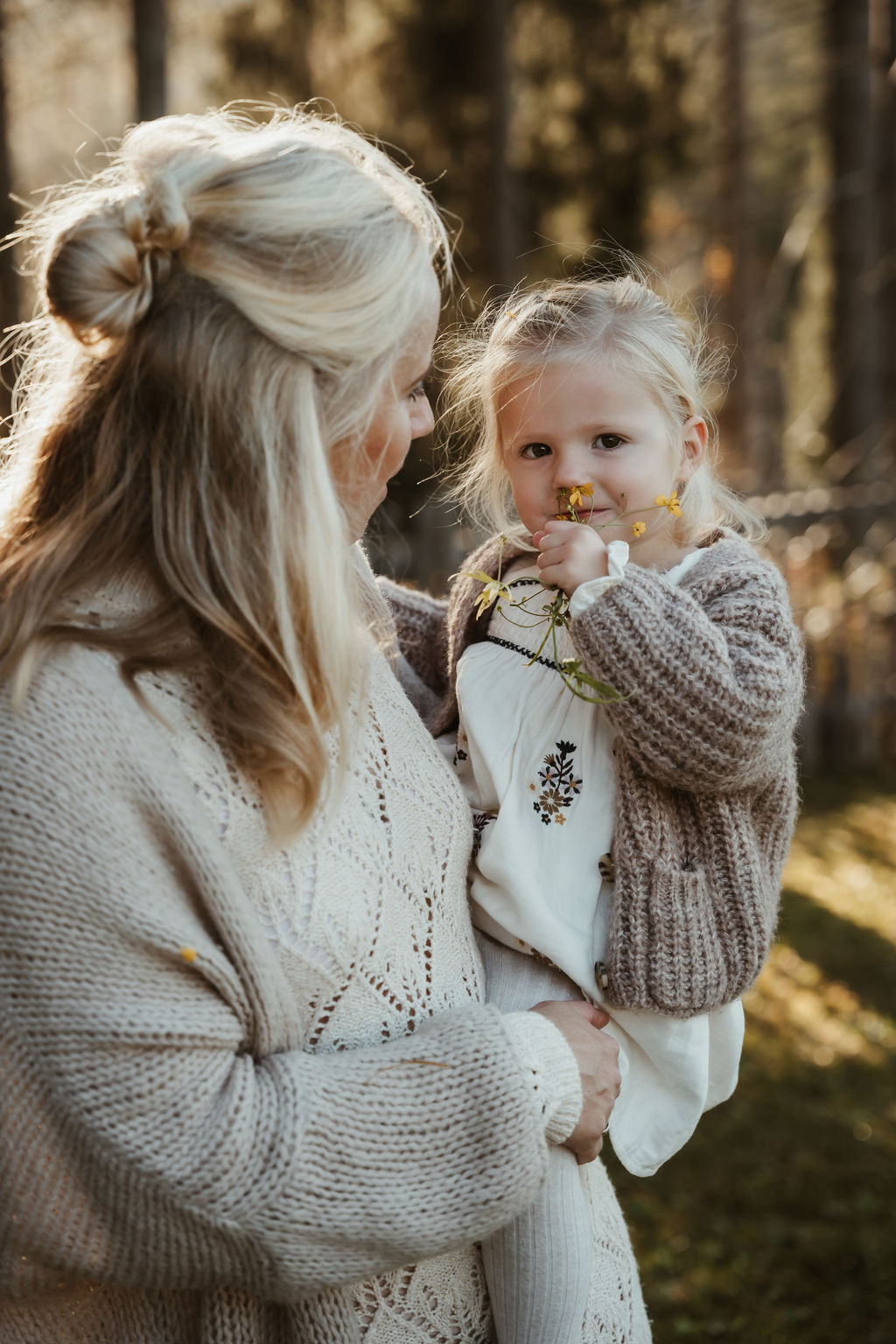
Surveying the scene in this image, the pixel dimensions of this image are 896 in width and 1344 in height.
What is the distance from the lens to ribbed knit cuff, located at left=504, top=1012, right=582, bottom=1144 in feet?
4.47

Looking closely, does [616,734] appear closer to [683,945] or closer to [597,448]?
[683,945]

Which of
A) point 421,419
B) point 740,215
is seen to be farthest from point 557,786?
point 740,215

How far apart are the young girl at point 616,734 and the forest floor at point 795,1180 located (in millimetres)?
1619

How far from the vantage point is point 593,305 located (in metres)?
1.91

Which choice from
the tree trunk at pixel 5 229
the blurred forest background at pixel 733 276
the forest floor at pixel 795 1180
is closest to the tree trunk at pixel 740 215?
the blurred forest background at pixel 733 276

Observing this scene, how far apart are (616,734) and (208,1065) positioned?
79cm

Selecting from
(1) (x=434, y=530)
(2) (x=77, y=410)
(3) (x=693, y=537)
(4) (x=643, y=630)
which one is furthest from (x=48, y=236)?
(1) (x=434, y=530)

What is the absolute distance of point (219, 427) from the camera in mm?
1258

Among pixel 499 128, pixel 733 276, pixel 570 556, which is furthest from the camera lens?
pixel 733 276

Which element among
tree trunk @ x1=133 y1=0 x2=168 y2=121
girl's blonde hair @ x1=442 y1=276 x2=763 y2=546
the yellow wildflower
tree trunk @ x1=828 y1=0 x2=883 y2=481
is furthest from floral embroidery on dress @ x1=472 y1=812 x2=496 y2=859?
tree trunk @ x1=828 y1=0 x2=883 y2=481

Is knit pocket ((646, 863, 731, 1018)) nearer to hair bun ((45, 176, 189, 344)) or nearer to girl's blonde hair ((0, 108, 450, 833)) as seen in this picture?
girl's blonde hair ((0, 108, 450, 833))

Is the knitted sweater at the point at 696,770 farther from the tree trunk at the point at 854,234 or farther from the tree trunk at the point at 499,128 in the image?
the tree trunk at the point at 854,234

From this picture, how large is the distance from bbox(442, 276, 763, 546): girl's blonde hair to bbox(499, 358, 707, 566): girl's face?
0.03 metres

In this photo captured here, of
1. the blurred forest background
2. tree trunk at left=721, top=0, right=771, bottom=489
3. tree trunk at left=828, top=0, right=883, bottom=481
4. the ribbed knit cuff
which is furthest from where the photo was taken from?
tree trunk at left=721, top=0, right=771, bottom=489
